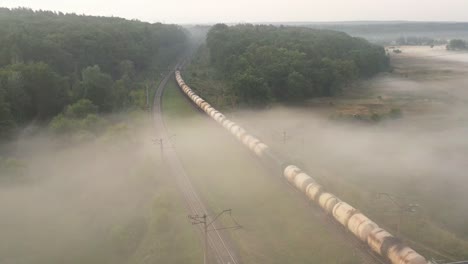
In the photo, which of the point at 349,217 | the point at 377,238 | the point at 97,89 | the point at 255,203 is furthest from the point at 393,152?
the point at 97,89

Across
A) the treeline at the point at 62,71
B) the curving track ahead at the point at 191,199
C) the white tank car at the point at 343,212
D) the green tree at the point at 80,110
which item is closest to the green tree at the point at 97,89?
the treeline at the point at 62,71

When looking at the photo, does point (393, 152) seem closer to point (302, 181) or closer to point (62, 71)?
point (302, 181)

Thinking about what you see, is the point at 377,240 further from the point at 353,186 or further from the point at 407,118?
the point at 407,118

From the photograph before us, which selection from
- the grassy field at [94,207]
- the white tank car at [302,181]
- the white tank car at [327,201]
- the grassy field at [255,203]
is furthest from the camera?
the white tank car at [302,181]

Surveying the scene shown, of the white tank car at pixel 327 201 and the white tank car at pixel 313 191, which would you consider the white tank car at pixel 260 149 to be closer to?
the white tank car at pixel 313 191

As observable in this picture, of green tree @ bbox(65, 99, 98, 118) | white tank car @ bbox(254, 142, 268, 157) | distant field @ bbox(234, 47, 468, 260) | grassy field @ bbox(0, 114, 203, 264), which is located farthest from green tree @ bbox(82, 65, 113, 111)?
white tank car @ bbox(254, 142, 268, 157)

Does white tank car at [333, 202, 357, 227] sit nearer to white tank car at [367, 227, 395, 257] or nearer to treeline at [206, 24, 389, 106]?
white tank car at [367, 227, 395, 257]
